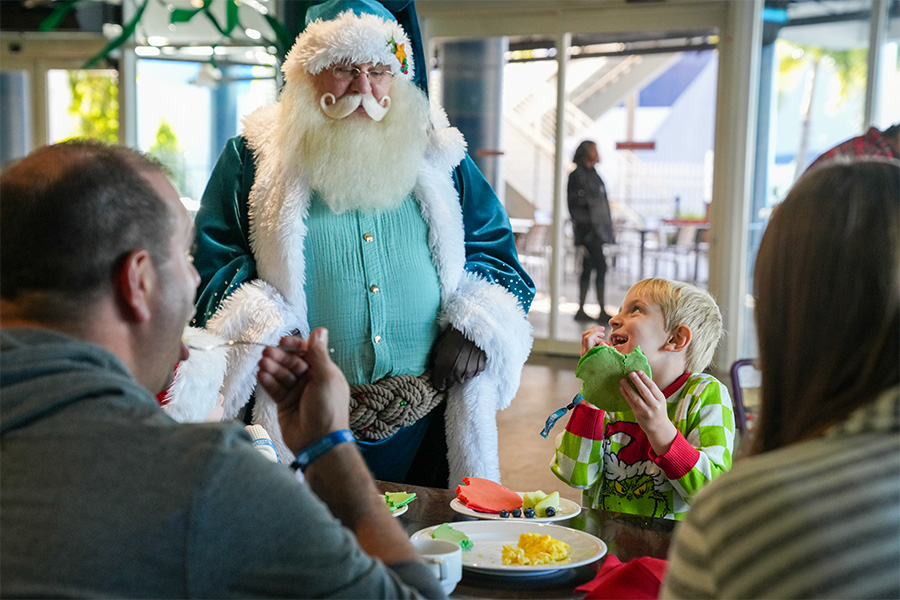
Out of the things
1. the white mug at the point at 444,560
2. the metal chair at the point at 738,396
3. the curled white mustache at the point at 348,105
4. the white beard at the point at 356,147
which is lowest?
the metal chair at the point at 738,396

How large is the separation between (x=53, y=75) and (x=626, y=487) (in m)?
7.92

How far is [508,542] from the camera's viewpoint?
1453 mm

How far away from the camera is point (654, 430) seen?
1.66 m

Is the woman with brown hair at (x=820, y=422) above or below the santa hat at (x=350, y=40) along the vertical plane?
below

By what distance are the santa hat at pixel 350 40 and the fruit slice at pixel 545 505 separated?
127cm

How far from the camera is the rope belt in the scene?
2094 mm

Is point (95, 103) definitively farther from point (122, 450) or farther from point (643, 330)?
point (122, 450)

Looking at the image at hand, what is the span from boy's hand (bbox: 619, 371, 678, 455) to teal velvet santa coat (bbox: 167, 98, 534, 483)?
0.61m

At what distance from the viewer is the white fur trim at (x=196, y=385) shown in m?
1.90

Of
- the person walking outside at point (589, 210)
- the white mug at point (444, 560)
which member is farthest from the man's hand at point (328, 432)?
the person walking outside at point (589, 210)

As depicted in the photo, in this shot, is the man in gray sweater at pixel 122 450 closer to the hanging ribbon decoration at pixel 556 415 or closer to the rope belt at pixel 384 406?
the hanging ribbon decoration at pixel 556 415

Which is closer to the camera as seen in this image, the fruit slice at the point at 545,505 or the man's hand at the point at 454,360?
the fruit slice at the point at 545,505

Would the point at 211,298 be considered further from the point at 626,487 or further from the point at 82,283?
the point at 82,283

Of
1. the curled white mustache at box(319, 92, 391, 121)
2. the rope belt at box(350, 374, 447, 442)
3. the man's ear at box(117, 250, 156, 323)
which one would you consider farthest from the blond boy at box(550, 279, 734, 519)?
the man's ear at box(117, 250, 156, 323)
